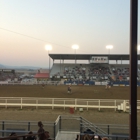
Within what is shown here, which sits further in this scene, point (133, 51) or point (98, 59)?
point (98, 59)

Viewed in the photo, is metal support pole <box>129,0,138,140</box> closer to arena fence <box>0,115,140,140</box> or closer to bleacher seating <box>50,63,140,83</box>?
arena fence <box>0,115,140,140</box>

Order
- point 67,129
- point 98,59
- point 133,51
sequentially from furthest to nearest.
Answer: point 98,59 → point 67,129 → point 133,51

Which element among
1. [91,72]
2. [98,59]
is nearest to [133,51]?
[98,59]

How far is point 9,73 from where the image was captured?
117 meters

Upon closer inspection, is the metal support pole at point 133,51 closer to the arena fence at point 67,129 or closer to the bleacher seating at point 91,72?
the arena fence at point 67,129

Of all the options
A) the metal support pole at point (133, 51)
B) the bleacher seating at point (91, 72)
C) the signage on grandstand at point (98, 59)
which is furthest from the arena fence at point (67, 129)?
the signage on grandstand at point (98, 59)

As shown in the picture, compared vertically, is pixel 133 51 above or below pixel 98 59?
below


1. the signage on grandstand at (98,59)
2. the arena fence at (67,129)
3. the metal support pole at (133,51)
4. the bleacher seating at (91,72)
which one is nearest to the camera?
the metal support pole at (133,51)

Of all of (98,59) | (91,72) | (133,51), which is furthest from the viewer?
Answer: (91,72)

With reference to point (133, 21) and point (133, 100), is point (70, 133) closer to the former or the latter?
point (133, 100)

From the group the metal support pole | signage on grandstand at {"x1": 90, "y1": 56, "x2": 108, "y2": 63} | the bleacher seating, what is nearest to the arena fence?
the metal support pole

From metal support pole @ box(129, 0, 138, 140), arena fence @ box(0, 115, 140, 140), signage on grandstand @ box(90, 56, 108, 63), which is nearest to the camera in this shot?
metal support pole @ box(129, 0, 138, 140)

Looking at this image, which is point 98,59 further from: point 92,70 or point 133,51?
point 133,51

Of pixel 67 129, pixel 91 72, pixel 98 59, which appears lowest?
pixel 67 129
